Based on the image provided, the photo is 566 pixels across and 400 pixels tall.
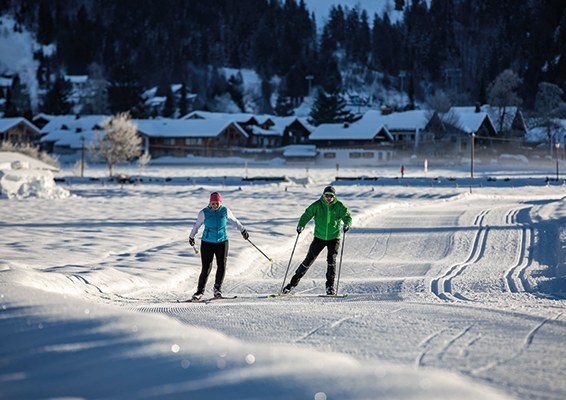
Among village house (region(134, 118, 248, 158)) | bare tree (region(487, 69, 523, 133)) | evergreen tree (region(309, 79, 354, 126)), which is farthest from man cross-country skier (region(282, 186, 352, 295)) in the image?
evergreen tree (region(309, 79, 354, 126))

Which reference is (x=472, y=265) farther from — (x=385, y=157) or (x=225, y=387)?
(x=385, y=157)

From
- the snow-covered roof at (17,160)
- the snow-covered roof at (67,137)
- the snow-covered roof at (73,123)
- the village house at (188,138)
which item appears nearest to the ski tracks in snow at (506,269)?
the snow-covered roof at (17,160)

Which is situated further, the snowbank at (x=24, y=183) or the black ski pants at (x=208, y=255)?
the snowbank at (x=24, y=183)

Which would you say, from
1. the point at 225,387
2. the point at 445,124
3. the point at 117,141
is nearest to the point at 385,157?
the point at 445,124

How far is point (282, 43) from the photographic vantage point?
507 feet

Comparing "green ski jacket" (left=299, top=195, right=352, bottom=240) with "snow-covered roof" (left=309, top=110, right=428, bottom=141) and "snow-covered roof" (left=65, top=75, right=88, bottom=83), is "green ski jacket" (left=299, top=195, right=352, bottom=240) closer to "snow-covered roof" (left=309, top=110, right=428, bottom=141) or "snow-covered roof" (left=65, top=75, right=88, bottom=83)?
"snow-covered roof" (left=309, top=110, right=428, bottom=141)

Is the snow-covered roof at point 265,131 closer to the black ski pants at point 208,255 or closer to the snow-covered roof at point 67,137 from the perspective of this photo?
the snow-covered roof at point 67,137

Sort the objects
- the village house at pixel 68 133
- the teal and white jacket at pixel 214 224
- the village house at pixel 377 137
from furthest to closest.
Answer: the village house at pixel 68 133 < the village house at pixel 377 137 < the teal and white jacket at pixel 214 224

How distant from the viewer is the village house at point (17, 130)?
64438 millimetres

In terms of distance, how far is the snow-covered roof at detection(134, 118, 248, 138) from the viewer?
64.6 meters

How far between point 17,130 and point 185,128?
23.4 m

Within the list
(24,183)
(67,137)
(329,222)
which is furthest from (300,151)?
(329,222)

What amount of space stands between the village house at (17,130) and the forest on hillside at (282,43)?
6783cm

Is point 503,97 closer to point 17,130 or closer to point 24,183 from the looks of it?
point 24,183
